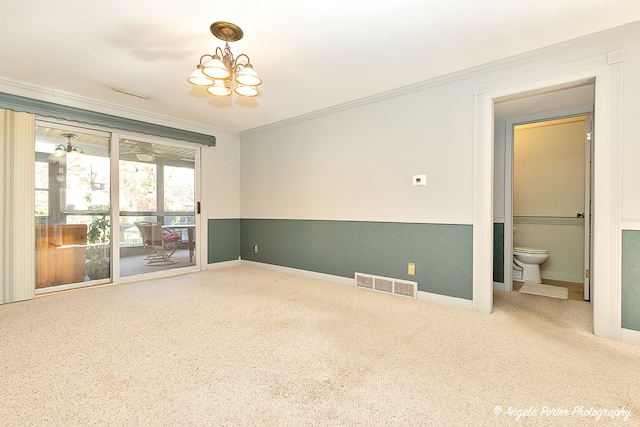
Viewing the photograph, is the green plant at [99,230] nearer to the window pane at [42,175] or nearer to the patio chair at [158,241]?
the patio chair at [158,241]

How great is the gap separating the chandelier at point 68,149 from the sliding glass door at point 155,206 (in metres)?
0.46

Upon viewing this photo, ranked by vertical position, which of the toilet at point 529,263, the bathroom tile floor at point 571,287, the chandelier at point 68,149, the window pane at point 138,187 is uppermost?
the chandelier at point 68,149

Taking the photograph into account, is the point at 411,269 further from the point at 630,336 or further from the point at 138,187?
the point at 138,187

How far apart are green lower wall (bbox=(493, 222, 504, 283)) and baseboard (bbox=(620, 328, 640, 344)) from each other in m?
1.48

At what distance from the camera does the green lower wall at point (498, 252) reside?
3689mm

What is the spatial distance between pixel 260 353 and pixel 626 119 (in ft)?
10.4

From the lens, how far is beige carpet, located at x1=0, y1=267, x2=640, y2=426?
139 centimetres

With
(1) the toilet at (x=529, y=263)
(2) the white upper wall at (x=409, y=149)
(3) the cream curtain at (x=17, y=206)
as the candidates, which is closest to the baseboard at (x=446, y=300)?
(2) the white upper wall at (x=409, y=149)

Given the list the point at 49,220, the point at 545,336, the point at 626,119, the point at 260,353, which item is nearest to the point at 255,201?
the point at 49,220

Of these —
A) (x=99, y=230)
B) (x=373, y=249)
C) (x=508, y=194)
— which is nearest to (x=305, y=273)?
(x=373, y=249)

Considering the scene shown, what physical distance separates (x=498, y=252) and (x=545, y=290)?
72 centimetres

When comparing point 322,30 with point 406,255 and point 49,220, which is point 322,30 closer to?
point 406,255

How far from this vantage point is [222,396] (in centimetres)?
151

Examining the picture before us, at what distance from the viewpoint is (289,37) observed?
7.60 feet
